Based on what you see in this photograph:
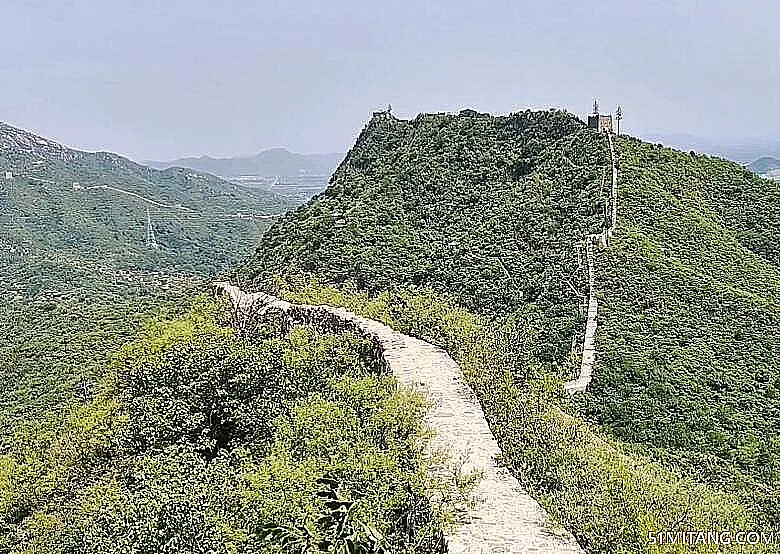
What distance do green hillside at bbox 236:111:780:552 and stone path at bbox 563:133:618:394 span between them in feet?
0.65

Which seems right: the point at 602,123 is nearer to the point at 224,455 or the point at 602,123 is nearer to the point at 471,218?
the point at 471,218

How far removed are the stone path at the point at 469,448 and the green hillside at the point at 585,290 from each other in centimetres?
23

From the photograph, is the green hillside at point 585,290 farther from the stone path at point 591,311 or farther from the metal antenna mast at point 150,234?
the metal antenna mast at point 150,234

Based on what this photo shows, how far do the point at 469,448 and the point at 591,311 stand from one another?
9.94 meters

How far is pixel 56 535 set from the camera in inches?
389

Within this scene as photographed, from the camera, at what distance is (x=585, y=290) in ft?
58.6

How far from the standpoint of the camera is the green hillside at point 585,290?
347 inches

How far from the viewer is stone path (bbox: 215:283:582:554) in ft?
21.1

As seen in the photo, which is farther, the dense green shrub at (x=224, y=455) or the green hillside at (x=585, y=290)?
the green hillside at (x=585, y=290)

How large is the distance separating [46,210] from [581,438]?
250ft

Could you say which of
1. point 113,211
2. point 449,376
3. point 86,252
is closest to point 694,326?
point 449,376

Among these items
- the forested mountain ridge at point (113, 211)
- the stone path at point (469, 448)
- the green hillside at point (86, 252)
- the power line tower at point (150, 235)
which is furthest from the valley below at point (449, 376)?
the power line tower at point (150, 235)

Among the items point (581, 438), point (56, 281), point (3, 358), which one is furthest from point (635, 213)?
point (56, 281)

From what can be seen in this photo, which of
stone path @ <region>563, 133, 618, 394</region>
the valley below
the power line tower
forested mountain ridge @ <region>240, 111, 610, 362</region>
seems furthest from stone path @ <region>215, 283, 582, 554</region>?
the power line tower
